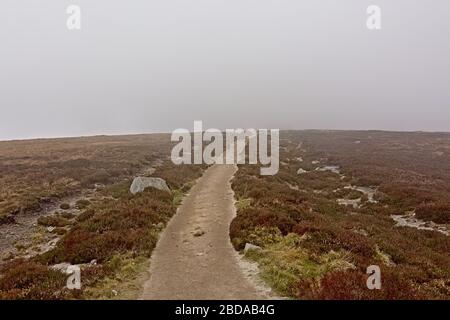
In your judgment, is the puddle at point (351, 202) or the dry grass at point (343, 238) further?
the puddle at point (351, 202)

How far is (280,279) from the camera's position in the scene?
13305 mm

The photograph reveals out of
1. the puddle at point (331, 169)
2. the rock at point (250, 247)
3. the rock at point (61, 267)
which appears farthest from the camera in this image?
the puddle at point (331, 169)

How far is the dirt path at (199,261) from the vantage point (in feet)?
41.4

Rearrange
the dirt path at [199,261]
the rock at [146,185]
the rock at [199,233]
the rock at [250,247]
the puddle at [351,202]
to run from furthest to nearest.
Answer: the puddle at [351,202] → the rock at [146,185] → the rock at [199,233] → the rock at [250,247] → the dirt path at [199,261]

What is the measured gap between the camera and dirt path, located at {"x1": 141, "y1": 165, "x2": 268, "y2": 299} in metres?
12.6

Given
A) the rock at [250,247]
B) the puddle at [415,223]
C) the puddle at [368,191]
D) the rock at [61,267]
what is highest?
the rock at [250,247]
